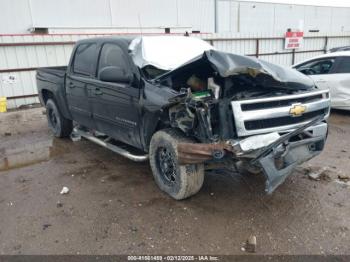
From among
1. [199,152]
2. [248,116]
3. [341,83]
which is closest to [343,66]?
[341,83]

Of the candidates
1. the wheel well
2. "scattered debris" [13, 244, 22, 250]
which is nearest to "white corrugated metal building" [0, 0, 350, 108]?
the wheel well

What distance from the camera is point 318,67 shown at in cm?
811

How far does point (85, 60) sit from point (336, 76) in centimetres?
566

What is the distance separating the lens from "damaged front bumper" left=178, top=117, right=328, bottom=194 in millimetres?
3080

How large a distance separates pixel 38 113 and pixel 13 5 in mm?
6427

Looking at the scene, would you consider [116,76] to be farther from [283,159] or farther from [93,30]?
[93,30]

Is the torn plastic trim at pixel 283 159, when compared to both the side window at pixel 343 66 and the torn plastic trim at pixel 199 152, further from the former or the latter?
A: the side window at pixel 343 66

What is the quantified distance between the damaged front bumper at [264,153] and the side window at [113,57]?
1.61 m

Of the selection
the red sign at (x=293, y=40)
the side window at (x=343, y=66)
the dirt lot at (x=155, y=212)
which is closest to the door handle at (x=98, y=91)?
the dirt lot at (x=155, y=212)

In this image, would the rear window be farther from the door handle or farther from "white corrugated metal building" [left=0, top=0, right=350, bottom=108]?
the door handle

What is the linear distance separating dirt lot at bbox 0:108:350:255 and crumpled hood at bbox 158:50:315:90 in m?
1.32

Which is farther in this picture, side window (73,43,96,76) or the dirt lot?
side window (73,43,96,76)

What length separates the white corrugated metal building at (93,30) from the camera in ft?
32.8

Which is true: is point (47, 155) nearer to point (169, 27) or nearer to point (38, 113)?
point (38, 113)
